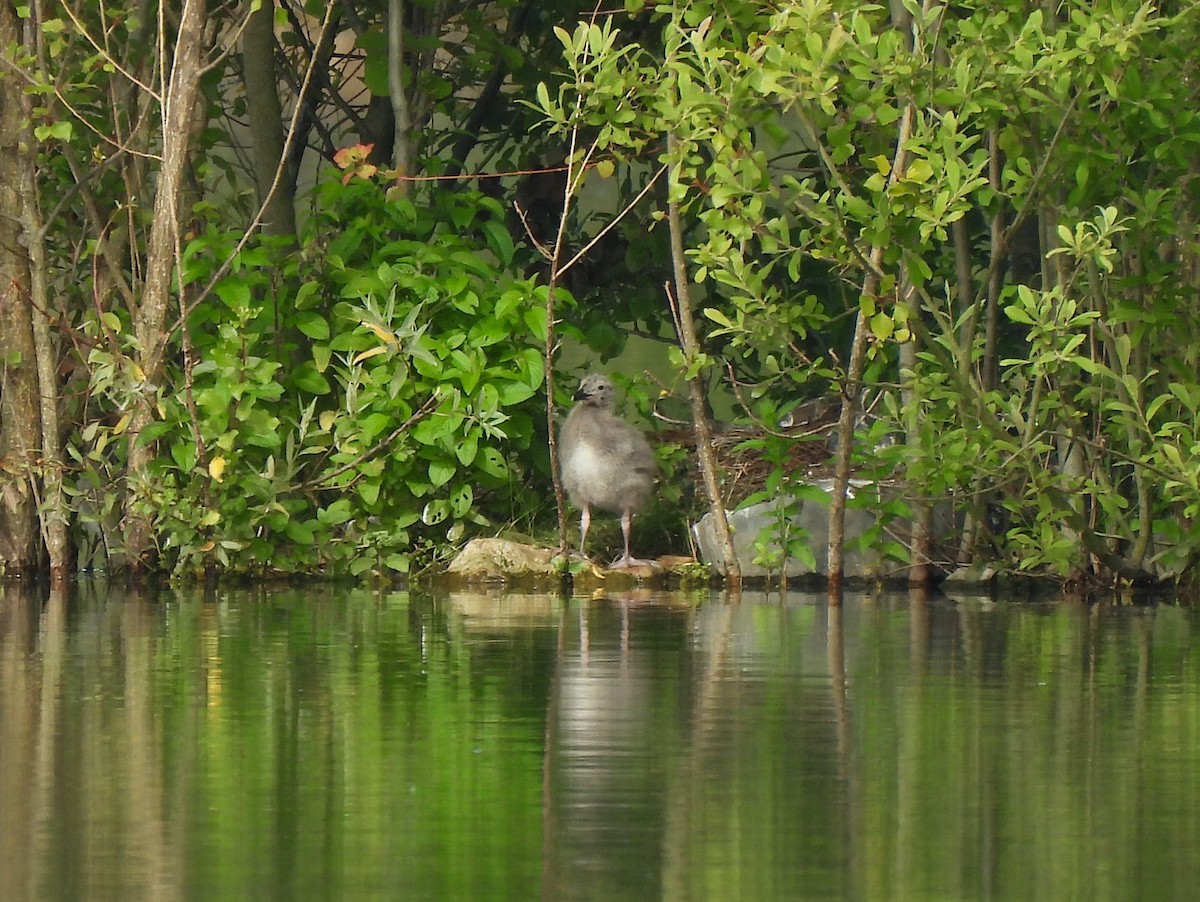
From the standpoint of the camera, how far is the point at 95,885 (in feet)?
13.2

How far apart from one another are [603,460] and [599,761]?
636 cm

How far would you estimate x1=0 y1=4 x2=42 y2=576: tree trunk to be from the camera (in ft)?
40.5

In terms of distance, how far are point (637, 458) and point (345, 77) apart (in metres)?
4.38

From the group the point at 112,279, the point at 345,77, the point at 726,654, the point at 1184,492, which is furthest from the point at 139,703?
the point at 345,77

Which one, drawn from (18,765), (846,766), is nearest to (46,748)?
(18,765)

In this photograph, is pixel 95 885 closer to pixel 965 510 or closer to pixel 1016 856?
pixel 1016 856

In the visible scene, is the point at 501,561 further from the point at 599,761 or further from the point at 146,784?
the point at 146,784

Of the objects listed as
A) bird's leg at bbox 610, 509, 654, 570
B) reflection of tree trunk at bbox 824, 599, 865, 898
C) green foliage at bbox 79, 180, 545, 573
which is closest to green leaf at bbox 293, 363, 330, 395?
green foliage at bbox 79, 180, 545, 573

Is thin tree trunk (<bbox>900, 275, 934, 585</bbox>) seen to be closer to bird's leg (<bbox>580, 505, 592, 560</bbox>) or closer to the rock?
bird's leg (<bbox>580, 505, 592, 560</bbox>)

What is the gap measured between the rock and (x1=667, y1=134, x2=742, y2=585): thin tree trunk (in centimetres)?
90

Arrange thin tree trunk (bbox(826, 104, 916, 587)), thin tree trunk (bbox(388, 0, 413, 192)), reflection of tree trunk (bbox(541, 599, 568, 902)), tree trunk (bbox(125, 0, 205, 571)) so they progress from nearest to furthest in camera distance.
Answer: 1. reflection of tree trunk (bbox(541, 599, 568, 902))
2. thin tree trunk (bbox(826, 104, 916, 587))
3. tree trunk (bbox(125, 0, 205, 571))
4. thin tree trunk (bbox(388, 0, 413, 192))

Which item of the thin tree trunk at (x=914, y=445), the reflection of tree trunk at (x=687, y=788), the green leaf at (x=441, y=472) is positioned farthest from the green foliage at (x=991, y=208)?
the reflection of tree trunk at (x=687, y=788)

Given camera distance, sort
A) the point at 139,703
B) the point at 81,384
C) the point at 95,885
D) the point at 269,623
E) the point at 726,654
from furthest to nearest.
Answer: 1. the point at 81,384
2. the point at 269,623
3. the point at 726,654
4. the point at 139,703
5. the point at 95,885

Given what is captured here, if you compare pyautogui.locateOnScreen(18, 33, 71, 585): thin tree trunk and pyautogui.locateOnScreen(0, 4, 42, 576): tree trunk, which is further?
pyautogui.locateOnScreen(0, 4, 42, 576): tree trunk
